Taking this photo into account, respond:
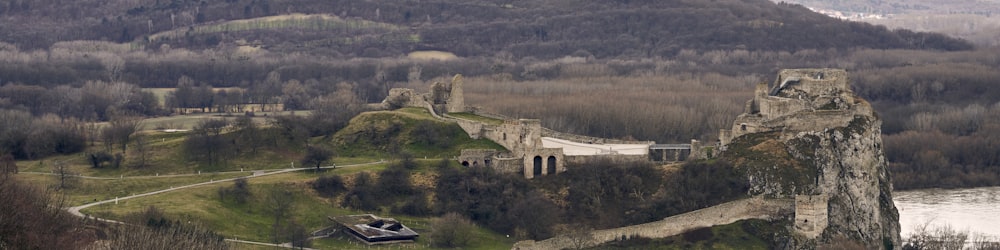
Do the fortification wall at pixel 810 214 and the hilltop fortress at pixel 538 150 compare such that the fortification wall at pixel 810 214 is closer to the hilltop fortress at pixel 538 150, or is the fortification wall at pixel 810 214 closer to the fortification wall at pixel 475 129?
the hilltop fortress at pixel 538 150

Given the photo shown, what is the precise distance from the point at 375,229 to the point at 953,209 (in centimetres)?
4618

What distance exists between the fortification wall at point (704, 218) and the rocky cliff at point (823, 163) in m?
0.83

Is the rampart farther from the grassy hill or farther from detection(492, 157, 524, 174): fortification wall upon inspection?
the grassy hill

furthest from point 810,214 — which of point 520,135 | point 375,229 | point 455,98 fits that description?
point 455,98

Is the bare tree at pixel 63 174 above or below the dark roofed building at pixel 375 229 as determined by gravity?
above

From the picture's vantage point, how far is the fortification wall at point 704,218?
78.1 meters

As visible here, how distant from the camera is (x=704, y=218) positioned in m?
78.9

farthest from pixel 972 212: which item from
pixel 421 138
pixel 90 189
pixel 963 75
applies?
pixel 963 75

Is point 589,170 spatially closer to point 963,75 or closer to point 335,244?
point 335,244

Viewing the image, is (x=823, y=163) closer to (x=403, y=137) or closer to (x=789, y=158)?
(x=789, y=158)

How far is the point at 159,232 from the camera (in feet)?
218

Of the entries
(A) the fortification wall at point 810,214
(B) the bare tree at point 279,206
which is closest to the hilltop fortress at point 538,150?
(A) the fortification wall at point 810,214

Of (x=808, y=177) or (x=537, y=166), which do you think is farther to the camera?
(x=537, y=166)

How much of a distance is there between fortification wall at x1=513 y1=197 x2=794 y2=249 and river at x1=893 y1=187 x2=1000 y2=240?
49.1 feet
